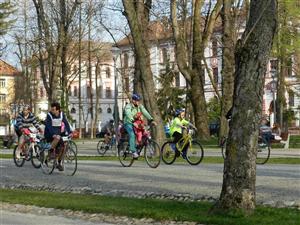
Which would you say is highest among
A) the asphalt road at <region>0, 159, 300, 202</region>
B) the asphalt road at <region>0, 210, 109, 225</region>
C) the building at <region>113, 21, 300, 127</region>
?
the building at <region>113, 21, 300, 127</region>

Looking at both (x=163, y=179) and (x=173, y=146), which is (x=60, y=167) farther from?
(x=173, y=146)

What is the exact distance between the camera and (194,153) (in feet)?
66.1

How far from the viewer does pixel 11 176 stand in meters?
17.8

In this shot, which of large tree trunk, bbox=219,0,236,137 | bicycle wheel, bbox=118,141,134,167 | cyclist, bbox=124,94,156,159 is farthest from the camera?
large tree trunk, bbox=219,0,236,137

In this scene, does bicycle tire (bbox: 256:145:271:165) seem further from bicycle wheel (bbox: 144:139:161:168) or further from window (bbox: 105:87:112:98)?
window (bbox: 105:87:112:98)

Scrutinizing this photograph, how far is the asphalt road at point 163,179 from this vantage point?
1240cm

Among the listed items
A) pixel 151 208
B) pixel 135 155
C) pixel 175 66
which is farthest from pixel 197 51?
pixel 151 208

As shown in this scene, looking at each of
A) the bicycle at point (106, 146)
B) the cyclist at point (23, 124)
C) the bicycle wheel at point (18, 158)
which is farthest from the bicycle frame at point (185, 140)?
the bicycle at point (106, 146)

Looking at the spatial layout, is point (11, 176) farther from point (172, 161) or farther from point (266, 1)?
point (266, 1)

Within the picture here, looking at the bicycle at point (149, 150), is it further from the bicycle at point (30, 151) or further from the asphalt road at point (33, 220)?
the asphalt road at point (33, 220)

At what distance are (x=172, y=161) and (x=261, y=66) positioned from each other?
11198 mm

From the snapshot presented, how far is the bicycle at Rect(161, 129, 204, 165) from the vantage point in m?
19.6

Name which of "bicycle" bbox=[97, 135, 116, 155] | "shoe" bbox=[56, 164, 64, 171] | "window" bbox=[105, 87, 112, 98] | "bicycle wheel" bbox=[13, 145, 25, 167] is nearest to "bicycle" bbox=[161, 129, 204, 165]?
"shoe" bbox=[56, 164, 64, 171]

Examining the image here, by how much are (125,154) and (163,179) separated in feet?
14.9
